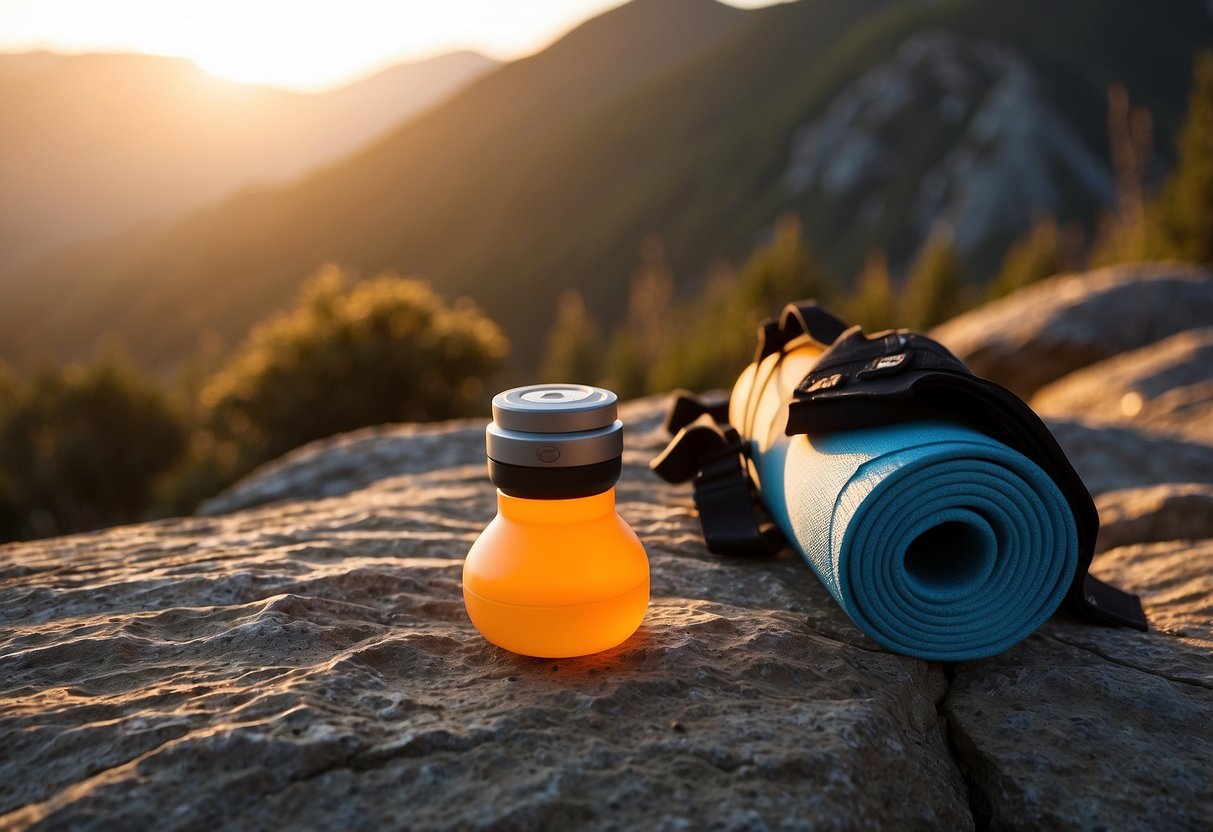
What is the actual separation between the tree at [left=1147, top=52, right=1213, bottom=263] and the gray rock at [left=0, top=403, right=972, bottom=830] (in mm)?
20886

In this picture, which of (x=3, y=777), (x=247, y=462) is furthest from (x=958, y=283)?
(x=3, y=777)

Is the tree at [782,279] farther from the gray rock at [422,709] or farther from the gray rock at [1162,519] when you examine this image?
the gray rock at [422,709]

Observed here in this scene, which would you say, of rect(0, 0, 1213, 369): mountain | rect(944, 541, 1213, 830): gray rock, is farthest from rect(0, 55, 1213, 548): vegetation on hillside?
rect(0, 0, 1213, 369): mountain

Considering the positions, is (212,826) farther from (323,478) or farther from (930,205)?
(930,205)

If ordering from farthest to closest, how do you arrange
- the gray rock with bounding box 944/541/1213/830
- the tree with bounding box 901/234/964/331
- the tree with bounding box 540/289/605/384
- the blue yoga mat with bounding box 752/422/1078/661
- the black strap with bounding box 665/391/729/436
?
the tree with bounding box 540/289/605/384 < the tree with bounding box 901/234/964/331 < the black strap with bounding box 665/391/729/436 < the blue yoga mat with bounding box 752/422/1078/661 < the gray rock with bounding box 944/541/1213/830

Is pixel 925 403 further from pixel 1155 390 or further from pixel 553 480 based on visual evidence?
pixel 1155 390

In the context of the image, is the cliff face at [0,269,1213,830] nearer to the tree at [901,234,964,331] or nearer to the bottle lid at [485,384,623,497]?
the bottle lid at [485,384,623,497]

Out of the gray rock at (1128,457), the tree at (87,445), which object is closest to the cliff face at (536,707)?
the gray rock at (1128,457)

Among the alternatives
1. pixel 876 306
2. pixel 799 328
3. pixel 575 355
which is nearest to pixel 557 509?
pixel 799 328

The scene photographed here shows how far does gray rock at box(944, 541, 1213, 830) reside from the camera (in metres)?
1.82

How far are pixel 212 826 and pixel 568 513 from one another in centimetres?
98

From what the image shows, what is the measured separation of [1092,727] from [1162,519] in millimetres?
2266

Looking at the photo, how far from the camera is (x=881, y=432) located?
232 cm

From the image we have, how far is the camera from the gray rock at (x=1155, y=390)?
6625mm
